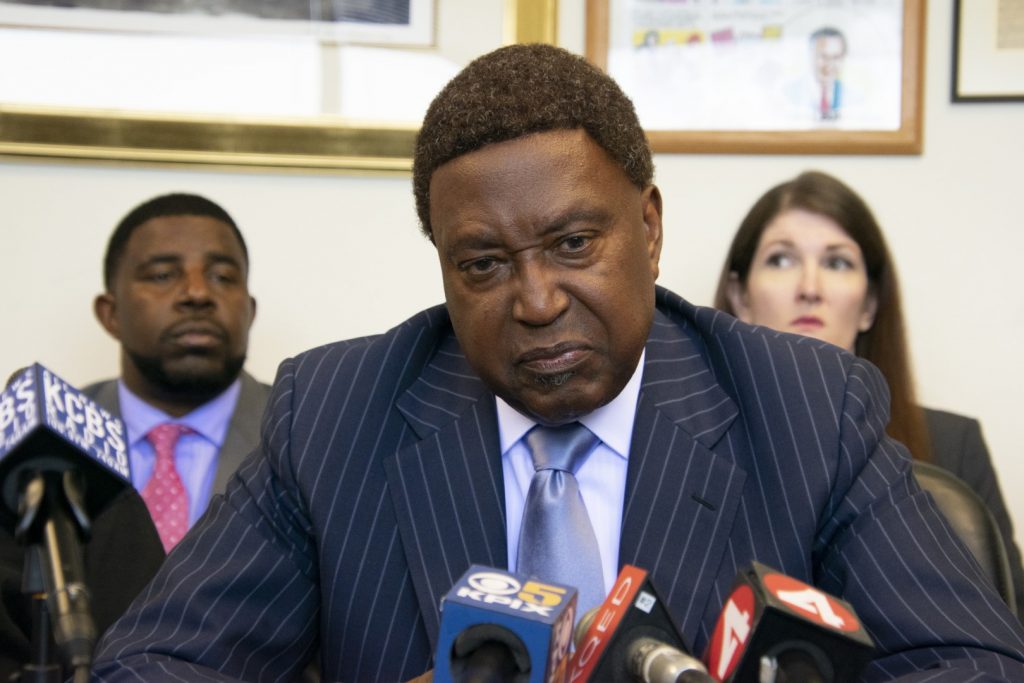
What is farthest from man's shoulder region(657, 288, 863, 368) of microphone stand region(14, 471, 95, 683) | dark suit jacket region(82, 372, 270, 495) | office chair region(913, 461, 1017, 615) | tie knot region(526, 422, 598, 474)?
dark suit jacket region(82, 372, 270, 495)

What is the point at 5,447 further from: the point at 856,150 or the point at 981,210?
the point at 981,210

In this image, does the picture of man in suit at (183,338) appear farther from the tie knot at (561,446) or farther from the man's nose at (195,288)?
the tie knot at (561,446)

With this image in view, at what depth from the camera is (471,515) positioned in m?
1.63

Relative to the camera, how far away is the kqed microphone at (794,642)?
909mm

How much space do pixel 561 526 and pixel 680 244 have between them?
1.78 metres

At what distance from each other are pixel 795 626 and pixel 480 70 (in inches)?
35.9

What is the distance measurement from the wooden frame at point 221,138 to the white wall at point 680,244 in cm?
6

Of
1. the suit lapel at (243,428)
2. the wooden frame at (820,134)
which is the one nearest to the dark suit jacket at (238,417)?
the suit lapel at (243,428)

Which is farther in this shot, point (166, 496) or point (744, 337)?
point (166, 496)

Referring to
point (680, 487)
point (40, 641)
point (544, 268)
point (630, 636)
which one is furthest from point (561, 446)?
point (40, 641)

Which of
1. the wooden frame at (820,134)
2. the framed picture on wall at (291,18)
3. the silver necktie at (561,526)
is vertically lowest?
the silver necktie at (561,526)

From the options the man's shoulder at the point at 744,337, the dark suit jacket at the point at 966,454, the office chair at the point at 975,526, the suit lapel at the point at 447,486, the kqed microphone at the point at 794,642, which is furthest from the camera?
the dark suit jacket at the point at 966,454

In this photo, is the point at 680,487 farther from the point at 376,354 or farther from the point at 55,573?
the point at 55,573

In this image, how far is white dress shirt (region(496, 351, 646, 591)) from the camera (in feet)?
5.27
